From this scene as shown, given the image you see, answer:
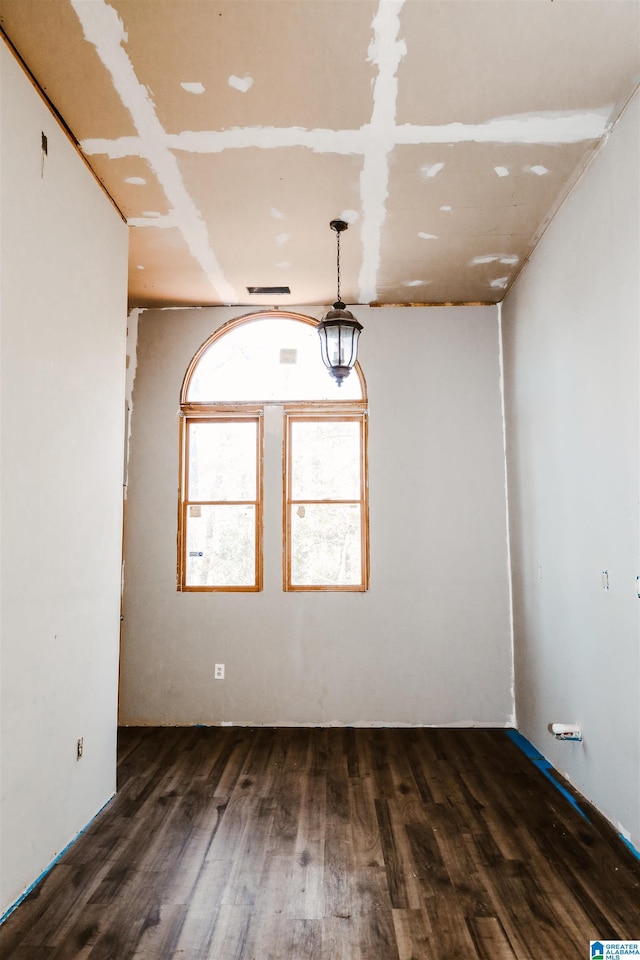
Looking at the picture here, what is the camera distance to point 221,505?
472 cm

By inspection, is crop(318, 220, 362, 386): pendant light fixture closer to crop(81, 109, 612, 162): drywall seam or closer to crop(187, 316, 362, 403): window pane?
crop(81, 109, 612, 162): drywall seam

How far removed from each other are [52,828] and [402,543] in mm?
2910

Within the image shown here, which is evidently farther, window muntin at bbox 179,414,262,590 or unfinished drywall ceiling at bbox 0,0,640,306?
window muntin at bbox 179,414,262,590

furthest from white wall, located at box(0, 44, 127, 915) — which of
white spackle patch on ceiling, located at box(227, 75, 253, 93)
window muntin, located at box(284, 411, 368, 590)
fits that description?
window muntin, located at box(284, 411, 368, 590)

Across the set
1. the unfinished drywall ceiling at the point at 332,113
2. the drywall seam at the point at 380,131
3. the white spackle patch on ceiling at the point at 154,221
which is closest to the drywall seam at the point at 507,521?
the unfinished drywall ceiling at the point at 332,113

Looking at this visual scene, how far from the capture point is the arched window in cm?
467

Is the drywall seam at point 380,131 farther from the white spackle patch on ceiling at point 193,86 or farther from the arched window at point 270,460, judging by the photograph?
the arched window at point 270,460

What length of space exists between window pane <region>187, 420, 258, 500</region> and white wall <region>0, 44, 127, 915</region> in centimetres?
141

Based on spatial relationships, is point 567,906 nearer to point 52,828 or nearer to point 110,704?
point 52,828

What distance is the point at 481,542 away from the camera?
183 inches

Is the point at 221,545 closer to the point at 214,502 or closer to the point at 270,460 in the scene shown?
the point at 214,502

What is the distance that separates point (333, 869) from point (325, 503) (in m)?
2.62

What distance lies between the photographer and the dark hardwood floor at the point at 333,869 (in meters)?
2.05
